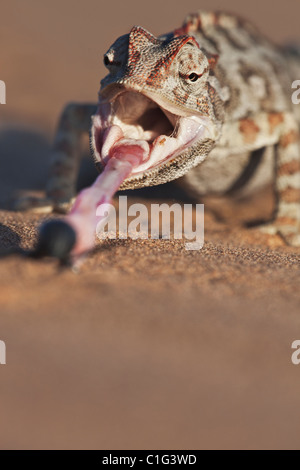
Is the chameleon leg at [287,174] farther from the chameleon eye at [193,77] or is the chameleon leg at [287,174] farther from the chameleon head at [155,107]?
the chameleon eye at [193,77]

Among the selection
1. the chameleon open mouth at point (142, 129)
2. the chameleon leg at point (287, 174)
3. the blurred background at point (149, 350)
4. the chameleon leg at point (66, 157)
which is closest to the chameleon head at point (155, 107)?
the chameleon open mouth at point (142, 129)

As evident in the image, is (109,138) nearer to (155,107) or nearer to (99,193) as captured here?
(155,107)

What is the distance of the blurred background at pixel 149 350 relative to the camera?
176cm

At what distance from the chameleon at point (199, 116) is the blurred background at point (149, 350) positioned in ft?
2.24

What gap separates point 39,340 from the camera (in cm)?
208

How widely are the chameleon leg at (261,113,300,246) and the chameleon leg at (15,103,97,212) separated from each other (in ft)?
5.60

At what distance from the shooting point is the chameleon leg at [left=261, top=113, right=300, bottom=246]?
477 cm

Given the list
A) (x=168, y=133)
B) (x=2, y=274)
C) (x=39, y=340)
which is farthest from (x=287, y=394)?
(x=168, y=133)

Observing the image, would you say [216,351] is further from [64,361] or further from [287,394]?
[64,361]

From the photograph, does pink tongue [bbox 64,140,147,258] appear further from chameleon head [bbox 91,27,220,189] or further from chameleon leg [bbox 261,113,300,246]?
chameleon leg [bbox 261,113,300,246]

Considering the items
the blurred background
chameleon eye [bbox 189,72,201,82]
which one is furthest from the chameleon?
the blurred background

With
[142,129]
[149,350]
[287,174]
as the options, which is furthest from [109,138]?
[287,174]

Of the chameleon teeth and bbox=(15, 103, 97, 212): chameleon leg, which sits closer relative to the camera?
the chameleon teeth

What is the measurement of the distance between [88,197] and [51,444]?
117 cm
